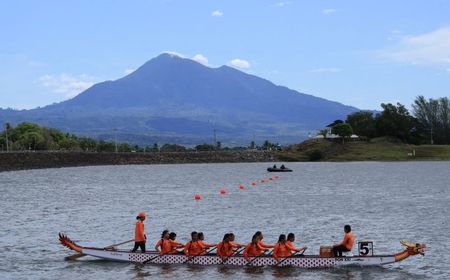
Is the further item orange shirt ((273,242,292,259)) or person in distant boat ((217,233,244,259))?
person in distant boat ((217,233,244,259))

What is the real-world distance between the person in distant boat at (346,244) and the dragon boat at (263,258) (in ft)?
1.36

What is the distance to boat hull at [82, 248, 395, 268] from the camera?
40344 mm

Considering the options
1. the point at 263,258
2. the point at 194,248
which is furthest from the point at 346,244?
the point at 194,248

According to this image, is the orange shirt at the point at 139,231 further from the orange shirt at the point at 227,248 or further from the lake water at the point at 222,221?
the orange shirt at the point at 227,248

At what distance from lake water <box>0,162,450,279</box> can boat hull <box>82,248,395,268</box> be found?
0.43 m

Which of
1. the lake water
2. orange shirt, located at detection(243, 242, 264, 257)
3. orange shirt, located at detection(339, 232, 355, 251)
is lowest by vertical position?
the lake water

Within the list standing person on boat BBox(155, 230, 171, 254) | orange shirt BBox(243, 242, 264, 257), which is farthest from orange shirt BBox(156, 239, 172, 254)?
orange shirt BBox(243, 242, 264, 257)

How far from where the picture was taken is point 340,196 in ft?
325

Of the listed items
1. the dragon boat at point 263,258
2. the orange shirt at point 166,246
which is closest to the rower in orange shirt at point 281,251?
the dragon boat at point 263,258

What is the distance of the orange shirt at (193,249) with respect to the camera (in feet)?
140

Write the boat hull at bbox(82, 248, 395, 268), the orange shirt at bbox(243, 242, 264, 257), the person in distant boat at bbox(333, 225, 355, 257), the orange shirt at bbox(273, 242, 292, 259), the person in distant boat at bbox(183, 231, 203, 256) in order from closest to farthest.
Answer: the person in distant boat at bbox(333, 225, 355, 257) → the boat hull at bbox(82, 248, 395, 268) → the orange shirt at bbox(273, 242, 292, 259) → the orange shirt at bbox(243, 242, 264, 257) → the person in distant boat at bbox(183, 231, 203, 256)

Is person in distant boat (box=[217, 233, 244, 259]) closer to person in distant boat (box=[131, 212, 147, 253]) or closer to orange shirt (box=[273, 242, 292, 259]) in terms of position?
orange shirt (box=[273, 242, 292, 259])

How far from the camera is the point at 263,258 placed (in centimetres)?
4147

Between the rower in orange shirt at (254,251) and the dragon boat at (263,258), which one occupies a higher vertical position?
the rower in orange shirt at (254,251)
